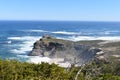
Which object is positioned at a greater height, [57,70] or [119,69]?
[57,70]

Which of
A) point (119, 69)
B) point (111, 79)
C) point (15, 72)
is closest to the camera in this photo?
point (15, 72)

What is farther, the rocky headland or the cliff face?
the cliff face

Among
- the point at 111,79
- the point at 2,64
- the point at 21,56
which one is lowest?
the point at 21,56

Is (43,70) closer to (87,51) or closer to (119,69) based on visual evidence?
(119,69)

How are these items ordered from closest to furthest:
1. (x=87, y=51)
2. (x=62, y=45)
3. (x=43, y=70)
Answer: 1. (x=43, y=70)
2. (x=87, y=51)
3. (x=62, y=45)

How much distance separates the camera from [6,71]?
23.1m

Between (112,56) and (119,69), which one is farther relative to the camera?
(112,56)

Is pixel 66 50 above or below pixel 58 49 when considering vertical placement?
below

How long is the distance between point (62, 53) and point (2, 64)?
188 ft

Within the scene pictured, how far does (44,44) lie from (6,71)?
6129cm

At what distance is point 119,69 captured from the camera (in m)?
44.7

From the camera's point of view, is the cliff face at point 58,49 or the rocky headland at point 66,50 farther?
the cliff face at point 58,49

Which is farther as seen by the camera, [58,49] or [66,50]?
[58,49]

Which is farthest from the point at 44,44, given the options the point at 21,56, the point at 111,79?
the point at 111,79
